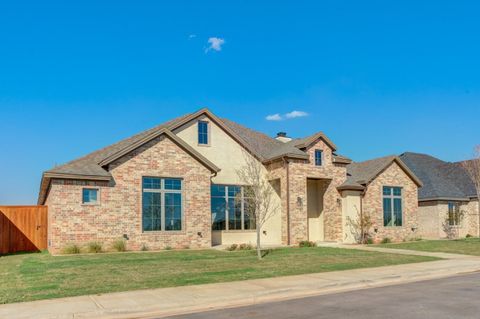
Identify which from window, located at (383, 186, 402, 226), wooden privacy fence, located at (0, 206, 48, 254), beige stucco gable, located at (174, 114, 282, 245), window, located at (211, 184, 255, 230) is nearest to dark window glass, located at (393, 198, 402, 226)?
window, located at (383, 186, 402, 226)

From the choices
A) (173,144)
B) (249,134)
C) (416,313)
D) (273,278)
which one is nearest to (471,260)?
(273,278)

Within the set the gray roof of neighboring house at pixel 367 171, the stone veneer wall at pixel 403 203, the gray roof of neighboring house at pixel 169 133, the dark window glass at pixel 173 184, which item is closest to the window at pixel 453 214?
the stone veneer wall at pixel 403 203

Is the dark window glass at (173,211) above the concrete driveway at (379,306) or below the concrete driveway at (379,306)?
above

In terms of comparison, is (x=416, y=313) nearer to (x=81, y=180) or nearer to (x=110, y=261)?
(x=110, y=261)

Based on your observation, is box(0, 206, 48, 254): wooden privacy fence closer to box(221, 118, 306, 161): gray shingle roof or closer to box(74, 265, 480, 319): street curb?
box(221, 118, 306, 161): gray shingle roof

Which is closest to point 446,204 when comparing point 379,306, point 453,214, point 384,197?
point 453,214

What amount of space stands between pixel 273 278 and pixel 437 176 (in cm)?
2639

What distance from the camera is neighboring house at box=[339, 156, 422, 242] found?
86.8 ft

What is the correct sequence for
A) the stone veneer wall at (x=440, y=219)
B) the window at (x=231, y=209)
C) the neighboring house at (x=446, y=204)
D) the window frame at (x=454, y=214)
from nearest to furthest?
the window at (x=231, y=209), the stone veneer wall at (x=440, y=219), the neighboring house at (x=446, y=204), the window frame at (x=454, y=214)

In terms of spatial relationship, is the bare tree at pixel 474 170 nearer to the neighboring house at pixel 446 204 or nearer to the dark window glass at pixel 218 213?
the neighboring house at pixel 446 204

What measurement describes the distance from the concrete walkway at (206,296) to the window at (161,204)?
32.8 ft

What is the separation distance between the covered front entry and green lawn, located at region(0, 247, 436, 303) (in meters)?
7.76

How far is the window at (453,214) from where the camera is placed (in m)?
31.9

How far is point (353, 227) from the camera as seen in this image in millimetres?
25969
